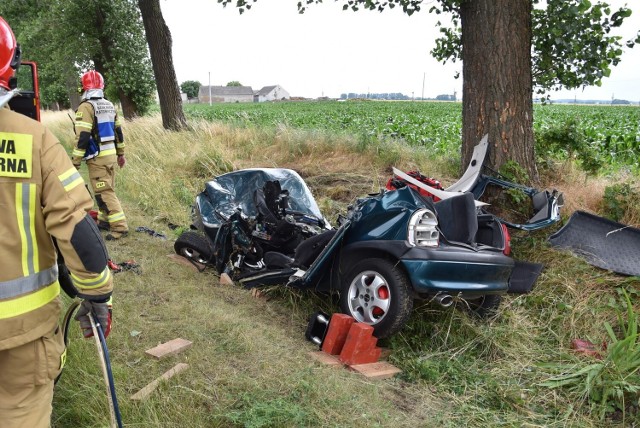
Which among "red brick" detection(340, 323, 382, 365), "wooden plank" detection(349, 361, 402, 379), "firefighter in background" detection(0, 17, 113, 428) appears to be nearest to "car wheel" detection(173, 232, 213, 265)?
"red brick" detection(340, 323, 382, 365)

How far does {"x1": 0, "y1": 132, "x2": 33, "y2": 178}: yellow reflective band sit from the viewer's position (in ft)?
6.37

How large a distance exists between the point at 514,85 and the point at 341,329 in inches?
134

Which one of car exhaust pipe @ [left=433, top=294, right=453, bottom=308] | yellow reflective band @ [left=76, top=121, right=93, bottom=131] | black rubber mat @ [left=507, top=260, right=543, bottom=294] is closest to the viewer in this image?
car exhaust pipe @ [left=433, top=294, right=453, bottom=308]

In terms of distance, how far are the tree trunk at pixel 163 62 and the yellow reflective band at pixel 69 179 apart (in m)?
11.2

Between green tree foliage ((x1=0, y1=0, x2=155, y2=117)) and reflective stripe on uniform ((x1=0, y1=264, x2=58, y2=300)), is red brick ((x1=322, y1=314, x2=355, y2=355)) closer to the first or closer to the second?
reflective stripe on uniform ((x1=0, y1=264, x2=58, y2=300))

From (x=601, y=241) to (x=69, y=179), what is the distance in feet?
14.6

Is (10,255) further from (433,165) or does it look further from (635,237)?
(433,165)

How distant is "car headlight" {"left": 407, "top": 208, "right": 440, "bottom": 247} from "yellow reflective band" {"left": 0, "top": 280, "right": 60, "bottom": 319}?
7.60 ft

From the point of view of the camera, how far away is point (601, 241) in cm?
477

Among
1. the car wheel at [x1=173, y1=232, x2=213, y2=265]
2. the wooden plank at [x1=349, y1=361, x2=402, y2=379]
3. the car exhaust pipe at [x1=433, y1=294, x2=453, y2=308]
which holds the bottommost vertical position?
the wooden plank at [x1=349, y1=361, x2=402, y2=379]

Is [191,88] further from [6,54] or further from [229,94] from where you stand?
[6,54]

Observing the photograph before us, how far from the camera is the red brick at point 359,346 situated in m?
3.69

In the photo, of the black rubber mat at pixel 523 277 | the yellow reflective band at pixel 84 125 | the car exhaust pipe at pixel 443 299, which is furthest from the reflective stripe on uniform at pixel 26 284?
the yellow reflective band at pixel 84 125

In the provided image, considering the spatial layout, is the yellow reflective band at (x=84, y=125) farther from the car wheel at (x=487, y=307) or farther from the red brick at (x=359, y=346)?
the car wheel at (x=487, y=307)
